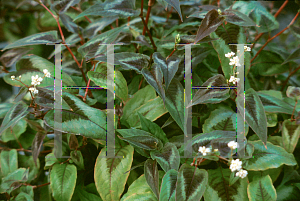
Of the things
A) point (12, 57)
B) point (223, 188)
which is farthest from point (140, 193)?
point (12, 57)

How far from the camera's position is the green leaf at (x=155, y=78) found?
47cm

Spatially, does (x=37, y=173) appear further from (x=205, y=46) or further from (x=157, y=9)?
(x=157, y=9)

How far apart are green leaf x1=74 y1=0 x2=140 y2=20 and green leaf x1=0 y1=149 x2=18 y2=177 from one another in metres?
0.45

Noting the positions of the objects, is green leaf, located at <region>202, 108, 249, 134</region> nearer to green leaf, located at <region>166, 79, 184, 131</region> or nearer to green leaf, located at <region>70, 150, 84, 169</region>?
green leaf, located at <region>166, 79, 184, 131</region>

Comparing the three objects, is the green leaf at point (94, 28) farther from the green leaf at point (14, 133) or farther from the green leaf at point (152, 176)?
the green leaf at point (152, 176)

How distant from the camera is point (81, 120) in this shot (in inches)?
19.4

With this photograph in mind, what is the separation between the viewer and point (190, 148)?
48 centimetres

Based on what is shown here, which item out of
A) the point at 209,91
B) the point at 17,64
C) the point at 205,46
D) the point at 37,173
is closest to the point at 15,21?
the point at 17,64

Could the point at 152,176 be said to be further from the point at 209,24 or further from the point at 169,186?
the point at 209,24

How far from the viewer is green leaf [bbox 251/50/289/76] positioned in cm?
77

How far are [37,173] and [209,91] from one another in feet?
1.76

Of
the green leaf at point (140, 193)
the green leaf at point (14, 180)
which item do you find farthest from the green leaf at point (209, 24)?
the green leaf at point (14, 180)

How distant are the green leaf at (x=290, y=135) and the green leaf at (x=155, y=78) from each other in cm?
32

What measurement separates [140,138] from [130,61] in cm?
18
